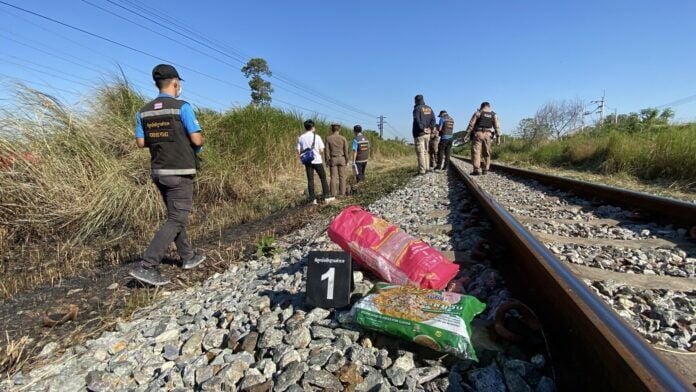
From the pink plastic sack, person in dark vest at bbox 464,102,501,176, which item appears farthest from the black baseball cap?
person in dark vest at bbox 464,102,501,176

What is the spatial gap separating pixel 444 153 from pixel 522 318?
36.6ft

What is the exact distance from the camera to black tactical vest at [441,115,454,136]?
11.4 m

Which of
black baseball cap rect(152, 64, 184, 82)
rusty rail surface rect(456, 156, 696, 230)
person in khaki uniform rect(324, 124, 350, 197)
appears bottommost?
rusty rail surface rect(456, 156, 696, 230)

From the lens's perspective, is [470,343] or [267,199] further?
[267,199]

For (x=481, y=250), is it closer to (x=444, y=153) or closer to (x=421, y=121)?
(x=421, y=121)

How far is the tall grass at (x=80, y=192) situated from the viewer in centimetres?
511

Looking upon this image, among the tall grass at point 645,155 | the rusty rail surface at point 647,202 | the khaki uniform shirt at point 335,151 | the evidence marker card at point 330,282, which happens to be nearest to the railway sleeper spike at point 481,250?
the evidence marker card at point 330,282

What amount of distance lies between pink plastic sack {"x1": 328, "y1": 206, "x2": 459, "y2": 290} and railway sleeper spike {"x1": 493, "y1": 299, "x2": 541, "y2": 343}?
1.91 feet

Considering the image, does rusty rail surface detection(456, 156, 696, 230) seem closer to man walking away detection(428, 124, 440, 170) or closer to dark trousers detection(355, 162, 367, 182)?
man walking away detection(428, 124, 440, 170)

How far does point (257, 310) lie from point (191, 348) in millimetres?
417

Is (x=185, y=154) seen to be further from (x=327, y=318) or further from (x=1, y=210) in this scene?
(x=1, y=210)

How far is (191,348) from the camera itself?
6.59 feet

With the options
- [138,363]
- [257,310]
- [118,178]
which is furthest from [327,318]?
[118,178]

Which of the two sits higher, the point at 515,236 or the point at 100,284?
the point at 515,236
